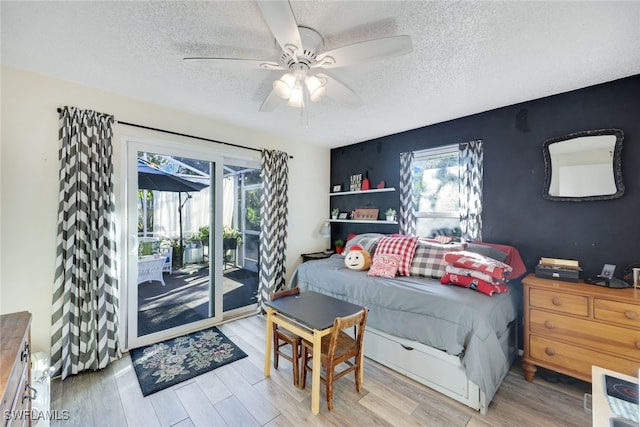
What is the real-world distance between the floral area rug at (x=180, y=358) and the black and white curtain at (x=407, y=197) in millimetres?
2478

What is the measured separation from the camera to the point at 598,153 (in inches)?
90.1

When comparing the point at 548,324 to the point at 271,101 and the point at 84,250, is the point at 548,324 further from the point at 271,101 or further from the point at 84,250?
the point at 84,250

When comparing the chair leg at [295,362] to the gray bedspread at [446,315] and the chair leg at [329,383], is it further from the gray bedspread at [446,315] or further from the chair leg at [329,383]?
the gray bedspread at [446,315]

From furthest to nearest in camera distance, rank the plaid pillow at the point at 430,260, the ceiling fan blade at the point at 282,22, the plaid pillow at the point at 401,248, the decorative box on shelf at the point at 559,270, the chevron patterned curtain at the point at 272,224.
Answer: the chevron patterned curtain at the point at 272,224, the plaid pillow at the point at 401,248, the plaid pillow at the point at 430,260, the decorative box on shelf at the point at 559,270, the ceiling fan blade at the point at 282,22

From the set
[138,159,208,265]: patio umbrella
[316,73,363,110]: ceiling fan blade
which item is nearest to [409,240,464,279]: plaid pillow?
[316,73,363,110]: ceiling fan blade

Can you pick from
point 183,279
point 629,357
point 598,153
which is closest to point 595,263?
point 629,357

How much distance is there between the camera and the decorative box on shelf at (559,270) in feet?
7.00

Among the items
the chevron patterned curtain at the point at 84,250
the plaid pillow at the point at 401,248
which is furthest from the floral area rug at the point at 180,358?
the plaid pillow at the point at 401,248

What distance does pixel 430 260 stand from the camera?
2.69m

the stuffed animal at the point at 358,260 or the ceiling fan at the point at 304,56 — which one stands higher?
the ceiling fan at the point at 304,56

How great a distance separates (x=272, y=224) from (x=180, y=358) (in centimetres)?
182

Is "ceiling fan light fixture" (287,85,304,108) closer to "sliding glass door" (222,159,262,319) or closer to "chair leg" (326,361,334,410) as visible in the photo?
"sliding glass door" (222,159,262,319)

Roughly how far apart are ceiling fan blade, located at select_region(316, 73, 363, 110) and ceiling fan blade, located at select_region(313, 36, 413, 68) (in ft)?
0.46

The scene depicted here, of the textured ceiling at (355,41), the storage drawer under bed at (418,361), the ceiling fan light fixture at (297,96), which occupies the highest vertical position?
the textured ceiling at (355,41)
